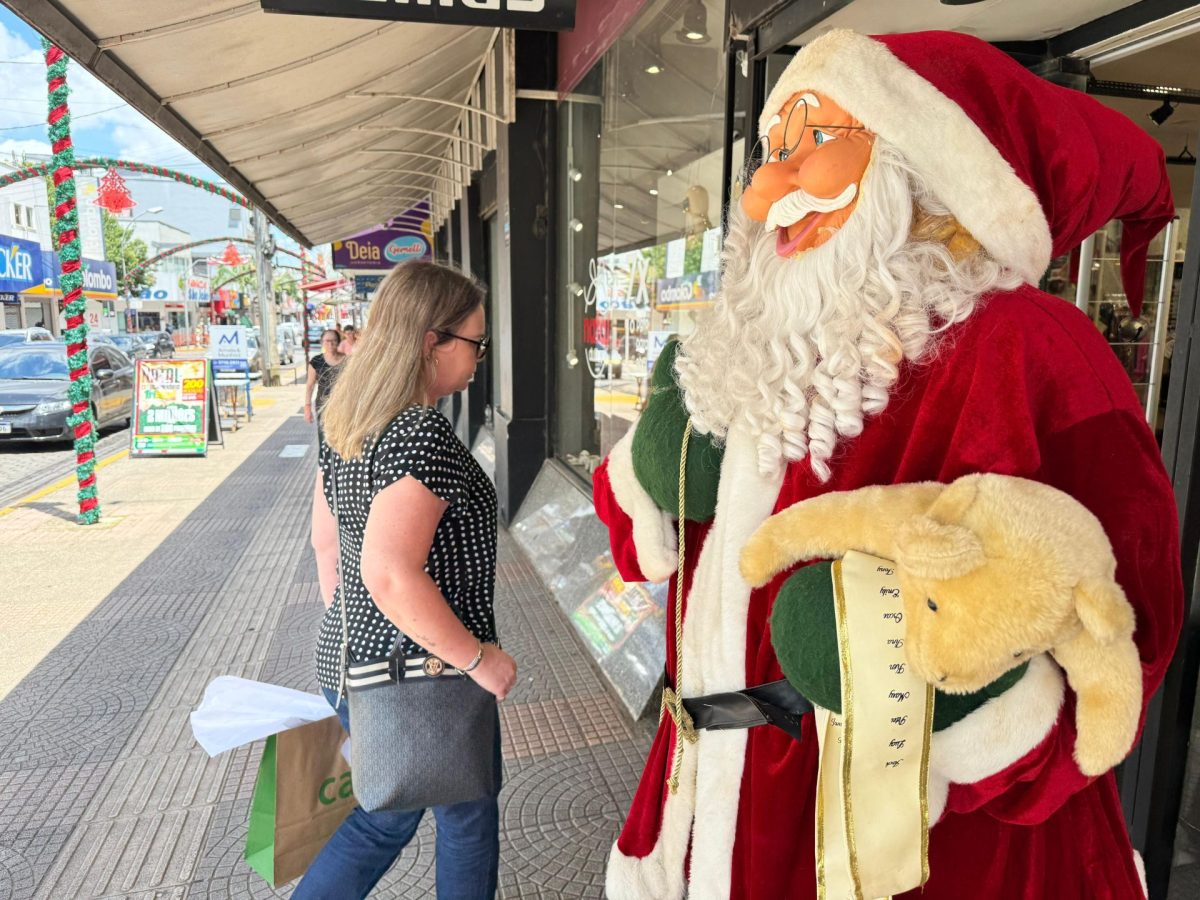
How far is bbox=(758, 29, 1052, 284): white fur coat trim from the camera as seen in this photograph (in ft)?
3.57

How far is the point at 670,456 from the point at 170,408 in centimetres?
935

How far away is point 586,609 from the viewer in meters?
4.34

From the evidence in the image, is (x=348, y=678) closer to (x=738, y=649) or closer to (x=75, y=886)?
(x=738, y=649)

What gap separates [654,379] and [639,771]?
6.87 ft

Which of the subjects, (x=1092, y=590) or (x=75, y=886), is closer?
(x=1092, y=590)

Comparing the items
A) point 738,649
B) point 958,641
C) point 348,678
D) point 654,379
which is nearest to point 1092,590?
point 958,641

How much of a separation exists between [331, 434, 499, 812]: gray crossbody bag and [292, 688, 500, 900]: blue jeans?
0.47 feet

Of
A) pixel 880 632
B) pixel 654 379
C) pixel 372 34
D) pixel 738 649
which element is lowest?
pixel 738 649

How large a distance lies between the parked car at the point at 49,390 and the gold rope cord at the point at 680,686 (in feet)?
31.4

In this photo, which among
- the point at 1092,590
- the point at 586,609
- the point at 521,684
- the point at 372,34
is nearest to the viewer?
the point at 1092,590

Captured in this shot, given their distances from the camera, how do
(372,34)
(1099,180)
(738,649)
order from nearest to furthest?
(1099,180), (738,649), (372,34)

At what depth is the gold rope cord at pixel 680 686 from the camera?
53.7 inches

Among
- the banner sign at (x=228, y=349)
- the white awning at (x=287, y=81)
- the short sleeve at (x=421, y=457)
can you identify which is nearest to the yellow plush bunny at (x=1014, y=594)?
the short sleeve at (x=421, y=457)

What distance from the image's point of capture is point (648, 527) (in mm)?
1446
